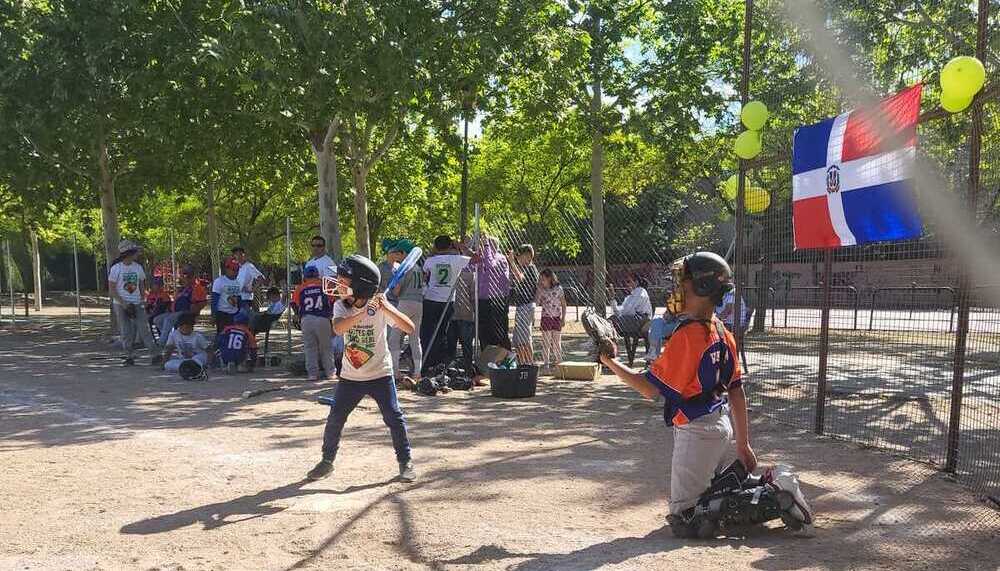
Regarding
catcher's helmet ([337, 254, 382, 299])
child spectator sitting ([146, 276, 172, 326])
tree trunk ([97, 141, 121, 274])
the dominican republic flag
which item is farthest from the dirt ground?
tree trunk ([97, 141, 121, 274])

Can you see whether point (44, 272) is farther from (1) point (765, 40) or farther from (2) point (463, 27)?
(1) point (765, 40)

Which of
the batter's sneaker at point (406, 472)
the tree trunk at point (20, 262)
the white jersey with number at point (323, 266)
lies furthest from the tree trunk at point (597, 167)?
the tree trunk at point (20, 262)

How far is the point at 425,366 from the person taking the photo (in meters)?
11.3

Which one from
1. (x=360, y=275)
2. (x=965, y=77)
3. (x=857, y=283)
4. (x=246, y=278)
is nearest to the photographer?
(x=965, y=77)

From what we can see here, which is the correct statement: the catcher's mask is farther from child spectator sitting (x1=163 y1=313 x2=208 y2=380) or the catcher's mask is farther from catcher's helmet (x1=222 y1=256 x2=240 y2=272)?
catcher's helmet (x1=222 y1=256 x2=240 y2=272)

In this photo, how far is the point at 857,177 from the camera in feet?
21.3

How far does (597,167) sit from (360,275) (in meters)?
14.2

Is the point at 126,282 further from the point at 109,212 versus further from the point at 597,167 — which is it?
the point at 597,167

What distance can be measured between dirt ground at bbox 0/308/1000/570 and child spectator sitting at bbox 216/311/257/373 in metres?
3.08

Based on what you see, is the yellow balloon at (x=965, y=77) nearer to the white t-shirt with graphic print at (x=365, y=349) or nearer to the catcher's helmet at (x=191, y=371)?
the white t-shirt with graphic print at (x=365, y=349)

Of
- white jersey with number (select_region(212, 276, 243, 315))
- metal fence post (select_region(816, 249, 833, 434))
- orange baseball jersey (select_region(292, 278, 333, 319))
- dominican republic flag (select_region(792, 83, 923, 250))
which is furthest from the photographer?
white jersey with number (select_region(212, 276, 243, 315))

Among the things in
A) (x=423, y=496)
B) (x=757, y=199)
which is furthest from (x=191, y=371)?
(x=757, y=199)

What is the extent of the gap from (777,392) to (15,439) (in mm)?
8339

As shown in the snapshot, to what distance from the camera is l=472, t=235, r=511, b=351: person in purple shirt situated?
11281mm
